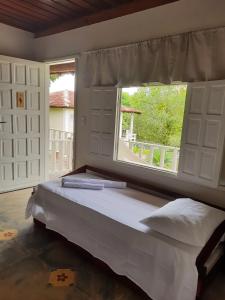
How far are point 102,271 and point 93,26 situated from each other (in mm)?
2964

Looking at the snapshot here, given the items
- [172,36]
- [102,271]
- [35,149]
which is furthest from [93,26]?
[102,271]

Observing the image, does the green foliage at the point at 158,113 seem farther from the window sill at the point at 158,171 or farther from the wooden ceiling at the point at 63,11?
the window sill at the point at 158,171

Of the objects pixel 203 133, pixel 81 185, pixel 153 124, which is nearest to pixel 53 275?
pixel 81 185

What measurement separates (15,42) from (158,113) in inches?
132

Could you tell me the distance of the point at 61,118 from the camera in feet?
23.8

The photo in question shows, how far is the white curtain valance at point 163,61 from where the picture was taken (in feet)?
6.83

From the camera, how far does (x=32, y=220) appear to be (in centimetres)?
274

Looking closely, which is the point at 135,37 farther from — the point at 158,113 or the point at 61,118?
the point at 61,118

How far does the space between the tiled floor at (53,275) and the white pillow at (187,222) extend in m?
0.56

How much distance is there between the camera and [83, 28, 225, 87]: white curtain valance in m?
2.08

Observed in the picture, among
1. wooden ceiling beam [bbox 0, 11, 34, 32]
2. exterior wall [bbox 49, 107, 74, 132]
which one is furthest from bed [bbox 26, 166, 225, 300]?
exterior wall [bbox 49, 107, 74, 132]

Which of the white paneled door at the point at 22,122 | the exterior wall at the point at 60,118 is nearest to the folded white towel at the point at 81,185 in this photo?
the white paneled door at the point at 22,122

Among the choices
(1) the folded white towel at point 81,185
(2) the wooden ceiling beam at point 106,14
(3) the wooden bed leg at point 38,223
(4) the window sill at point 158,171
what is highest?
(2) the wooden ceiling beam at point 106,14

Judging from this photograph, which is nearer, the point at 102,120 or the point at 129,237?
the point at 129,237
